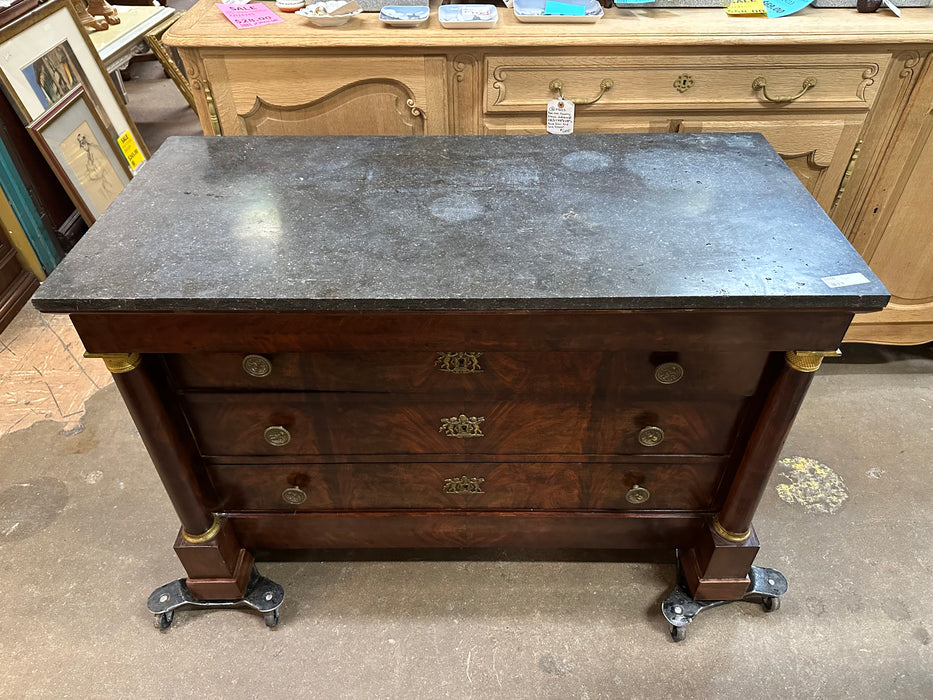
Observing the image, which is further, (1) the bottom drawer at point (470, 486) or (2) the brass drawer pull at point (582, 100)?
(2) the brass drawer pull at point (582, 100)

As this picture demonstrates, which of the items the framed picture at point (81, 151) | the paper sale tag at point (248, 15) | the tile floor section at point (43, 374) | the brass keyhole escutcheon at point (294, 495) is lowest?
the tile floor section at point (43, 374)

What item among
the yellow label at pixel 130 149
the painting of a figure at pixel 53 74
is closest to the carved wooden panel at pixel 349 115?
the painting of a figure at pixel 53 74

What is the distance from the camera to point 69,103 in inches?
95.9

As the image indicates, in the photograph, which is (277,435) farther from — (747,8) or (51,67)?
(51,67)

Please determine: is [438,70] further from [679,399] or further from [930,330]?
[930,330]

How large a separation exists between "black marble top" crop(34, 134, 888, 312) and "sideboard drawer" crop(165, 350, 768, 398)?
15cm

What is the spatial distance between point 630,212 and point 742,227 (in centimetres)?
20

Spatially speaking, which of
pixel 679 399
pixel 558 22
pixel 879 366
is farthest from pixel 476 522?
pixel 879 366

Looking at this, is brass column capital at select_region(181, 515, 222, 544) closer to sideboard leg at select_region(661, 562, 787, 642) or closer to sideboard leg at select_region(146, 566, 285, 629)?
sideboard leg at select_region(146, 566, 285, 629)

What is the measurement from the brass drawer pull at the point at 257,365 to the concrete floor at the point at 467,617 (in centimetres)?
66

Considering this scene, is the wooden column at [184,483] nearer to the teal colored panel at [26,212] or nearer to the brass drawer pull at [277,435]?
the brass drawer pull at [277,435]

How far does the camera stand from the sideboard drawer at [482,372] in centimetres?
113

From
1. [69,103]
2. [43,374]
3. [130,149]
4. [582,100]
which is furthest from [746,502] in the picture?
[130,149]

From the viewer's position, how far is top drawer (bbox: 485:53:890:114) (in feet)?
5.21
